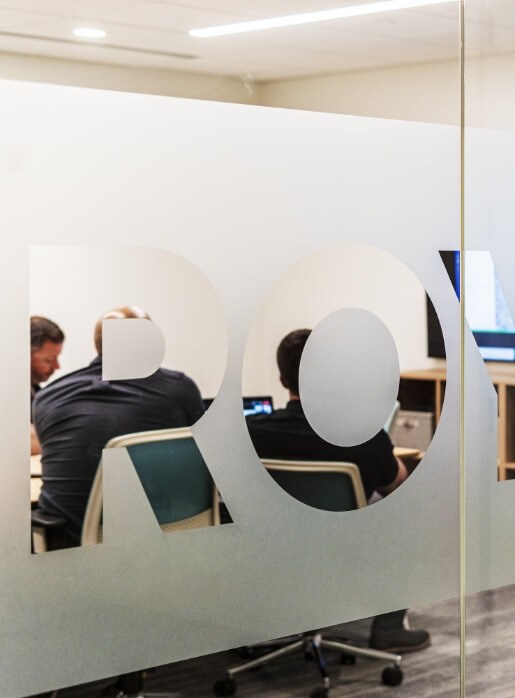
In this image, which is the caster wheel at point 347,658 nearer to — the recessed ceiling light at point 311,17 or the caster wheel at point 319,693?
the caster wheel at point 319,693

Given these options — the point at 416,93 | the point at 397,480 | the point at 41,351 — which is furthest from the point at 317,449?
the point at 416,93

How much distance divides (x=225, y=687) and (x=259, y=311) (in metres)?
0.86

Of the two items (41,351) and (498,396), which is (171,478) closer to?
(41,351)

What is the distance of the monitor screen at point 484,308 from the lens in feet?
7.98

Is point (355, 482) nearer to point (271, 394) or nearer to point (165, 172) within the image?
point (271, 394)

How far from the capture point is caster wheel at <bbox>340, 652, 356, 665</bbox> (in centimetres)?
230

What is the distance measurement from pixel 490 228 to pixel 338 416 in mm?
705

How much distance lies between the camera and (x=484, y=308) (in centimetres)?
251

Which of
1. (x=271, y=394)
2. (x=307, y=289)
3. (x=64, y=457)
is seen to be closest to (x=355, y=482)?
(x=271, y=394)

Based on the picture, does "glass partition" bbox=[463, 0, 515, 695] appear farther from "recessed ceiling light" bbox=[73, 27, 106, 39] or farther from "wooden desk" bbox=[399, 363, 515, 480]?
"recessed ceiling light" bbox=[73, 27, 106, 39]

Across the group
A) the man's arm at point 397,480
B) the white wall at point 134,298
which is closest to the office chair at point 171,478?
the white wall at point 134,298

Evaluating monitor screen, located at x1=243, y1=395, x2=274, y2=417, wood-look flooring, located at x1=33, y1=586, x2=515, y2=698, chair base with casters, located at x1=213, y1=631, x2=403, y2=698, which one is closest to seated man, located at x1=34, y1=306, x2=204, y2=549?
monitor screen, located at x1=243, y1=395, x2=274, y2=417

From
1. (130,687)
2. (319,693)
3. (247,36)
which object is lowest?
(319,693)

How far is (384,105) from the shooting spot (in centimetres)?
233
